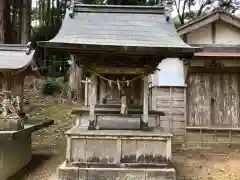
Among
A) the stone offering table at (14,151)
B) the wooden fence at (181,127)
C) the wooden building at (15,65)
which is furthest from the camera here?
the wooden fence at (181,127)

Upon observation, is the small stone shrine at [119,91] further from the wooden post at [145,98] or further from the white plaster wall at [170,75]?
the white plaster wall at [170,75]

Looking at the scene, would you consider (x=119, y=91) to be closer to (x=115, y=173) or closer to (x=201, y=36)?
(x=115, y=173)

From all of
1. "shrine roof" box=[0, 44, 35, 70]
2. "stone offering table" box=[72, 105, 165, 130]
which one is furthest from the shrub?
"stone offering table" box=[72, 105, 165, 130]

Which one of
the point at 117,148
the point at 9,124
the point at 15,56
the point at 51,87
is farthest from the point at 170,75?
the point at 51,87

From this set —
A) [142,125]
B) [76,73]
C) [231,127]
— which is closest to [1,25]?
[76,73]

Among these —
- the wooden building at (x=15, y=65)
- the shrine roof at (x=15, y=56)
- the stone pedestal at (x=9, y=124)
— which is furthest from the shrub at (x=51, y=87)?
the stone pedestal at (x=9, y=124)

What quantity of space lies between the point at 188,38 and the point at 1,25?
9957 mm

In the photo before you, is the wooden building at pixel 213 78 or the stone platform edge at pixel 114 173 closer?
the stone platform edge at pixel 114 173

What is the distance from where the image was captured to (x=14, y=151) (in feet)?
30.6

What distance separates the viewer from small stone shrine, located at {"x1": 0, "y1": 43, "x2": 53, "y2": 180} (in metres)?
8.30

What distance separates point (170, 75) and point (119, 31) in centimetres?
496

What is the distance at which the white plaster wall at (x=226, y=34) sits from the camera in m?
12.8

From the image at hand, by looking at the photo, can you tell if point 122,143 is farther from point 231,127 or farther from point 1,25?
point 1,25

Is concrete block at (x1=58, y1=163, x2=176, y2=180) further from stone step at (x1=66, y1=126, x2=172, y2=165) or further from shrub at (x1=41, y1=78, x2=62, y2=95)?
shrub at (x1=41, y1=78, x2=62, y2=95)
